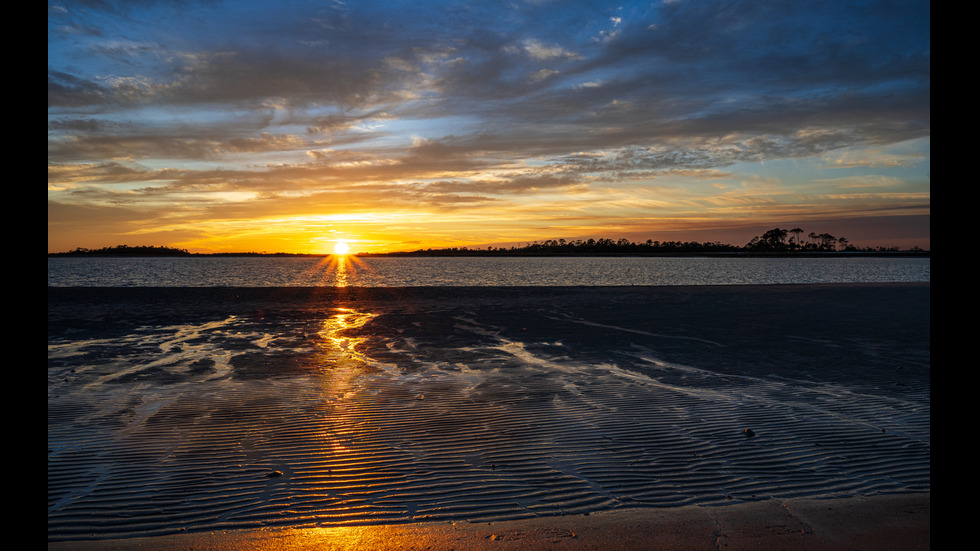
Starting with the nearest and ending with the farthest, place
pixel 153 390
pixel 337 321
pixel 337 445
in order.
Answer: pixel 337 445, pixel 153 390, pixel 337 321

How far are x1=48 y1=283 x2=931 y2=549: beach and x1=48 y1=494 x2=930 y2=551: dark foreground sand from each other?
0.9 inches

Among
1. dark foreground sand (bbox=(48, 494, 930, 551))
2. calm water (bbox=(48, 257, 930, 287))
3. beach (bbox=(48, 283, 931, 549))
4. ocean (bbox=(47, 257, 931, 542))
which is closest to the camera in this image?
dark foreground sand (bbox=(48, 494, 930, 551))

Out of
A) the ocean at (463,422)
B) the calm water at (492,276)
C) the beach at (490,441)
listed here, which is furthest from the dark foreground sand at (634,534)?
the calm water at (492,276)

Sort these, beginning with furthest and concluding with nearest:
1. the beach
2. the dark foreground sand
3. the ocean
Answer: the ocean < the beach < the dark foreground sand

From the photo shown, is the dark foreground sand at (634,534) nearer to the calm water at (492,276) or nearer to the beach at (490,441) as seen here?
the beach at (490,441)

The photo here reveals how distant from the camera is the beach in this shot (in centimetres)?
494

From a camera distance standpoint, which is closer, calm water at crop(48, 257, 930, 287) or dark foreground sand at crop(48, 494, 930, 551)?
dark foreground sand at crop(48, 494, 930, 551)

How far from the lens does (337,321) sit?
73.1 ft

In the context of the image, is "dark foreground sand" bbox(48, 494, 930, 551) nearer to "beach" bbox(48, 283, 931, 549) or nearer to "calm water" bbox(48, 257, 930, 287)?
"beach" bbox(48, 283, 931, 549)

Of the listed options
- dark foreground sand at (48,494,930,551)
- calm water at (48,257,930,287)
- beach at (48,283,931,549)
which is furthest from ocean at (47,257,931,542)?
calm water at (48,257,930,287)
